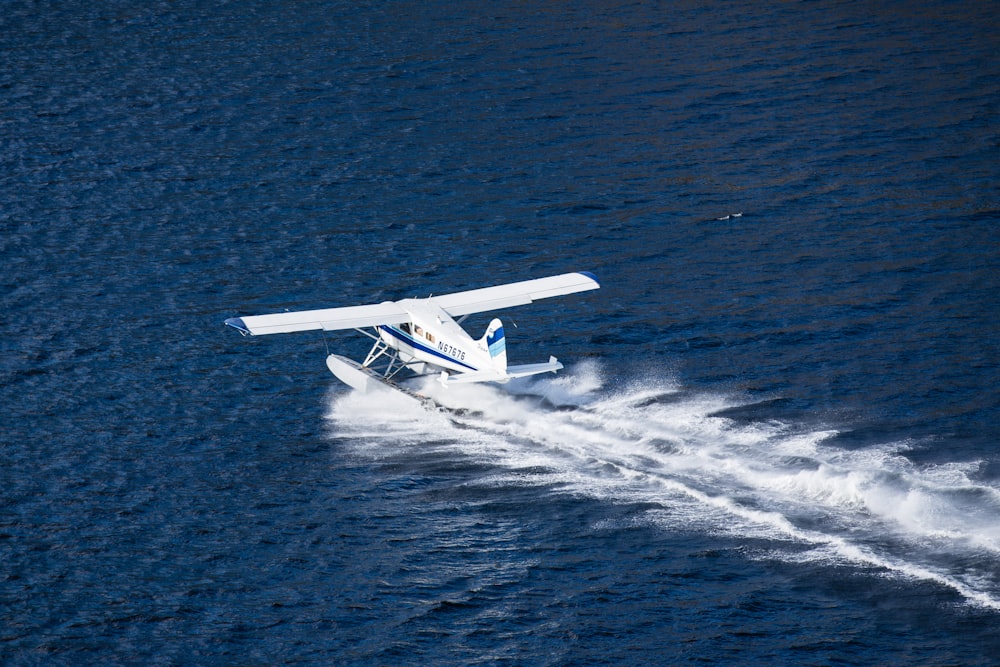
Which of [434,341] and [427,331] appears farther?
[427,331]

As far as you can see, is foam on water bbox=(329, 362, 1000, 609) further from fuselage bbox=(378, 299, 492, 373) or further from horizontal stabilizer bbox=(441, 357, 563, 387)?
horizontal stabilizer bbox=(441, 357, 563, 387)

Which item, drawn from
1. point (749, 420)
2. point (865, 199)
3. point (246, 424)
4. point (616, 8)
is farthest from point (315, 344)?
point (616, 8)

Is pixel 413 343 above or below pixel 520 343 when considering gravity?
above

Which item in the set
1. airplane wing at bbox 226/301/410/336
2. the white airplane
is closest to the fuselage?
the white airplane

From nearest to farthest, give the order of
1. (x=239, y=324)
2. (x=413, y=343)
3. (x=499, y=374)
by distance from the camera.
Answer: (x=499, y=374)
(x=239, y=324)
(x=413, y=343)

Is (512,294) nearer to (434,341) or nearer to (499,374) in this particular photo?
(434,341)

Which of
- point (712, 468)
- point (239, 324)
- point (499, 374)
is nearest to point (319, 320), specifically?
point (239, 324)

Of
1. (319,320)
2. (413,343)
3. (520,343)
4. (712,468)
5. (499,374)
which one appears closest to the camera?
(712,468)
